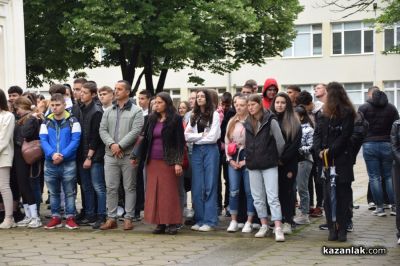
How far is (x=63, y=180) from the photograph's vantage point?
10.2 m

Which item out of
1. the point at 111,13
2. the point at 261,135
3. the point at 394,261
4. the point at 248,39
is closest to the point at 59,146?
the point at 261,135

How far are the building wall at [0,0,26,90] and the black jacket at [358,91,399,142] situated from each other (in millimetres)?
10367

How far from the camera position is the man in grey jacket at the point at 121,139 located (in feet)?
32.7

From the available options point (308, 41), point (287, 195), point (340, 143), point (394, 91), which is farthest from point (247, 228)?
point (308, 41)

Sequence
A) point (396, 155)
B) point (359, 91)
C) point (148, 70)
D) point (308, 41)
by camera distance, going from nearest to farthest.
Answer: point (396, 155) → point (148, 70) → point (359, 91) → point (308, 41)

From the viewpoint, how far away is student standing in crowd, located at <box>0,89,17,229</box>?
10.3 meters

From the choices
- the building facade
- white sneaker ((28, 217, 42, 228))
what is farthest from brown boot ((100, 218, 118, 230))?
the building facade

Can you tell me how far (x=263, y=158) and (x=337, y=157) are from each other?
96cm

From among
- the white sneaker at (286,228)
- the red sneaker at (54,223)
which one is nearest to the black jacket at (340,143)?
the white sneaker at (286,228)

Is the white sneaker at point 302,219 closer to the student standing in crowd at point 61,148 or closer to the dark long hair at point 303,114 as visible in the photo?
the dark long hair at point 303,114

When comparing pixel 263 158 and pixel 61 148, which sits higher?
pixel 61 148

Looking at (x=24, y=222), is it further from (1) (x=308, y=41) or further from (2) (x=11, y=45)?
Result: (1) (x=308, y=41)

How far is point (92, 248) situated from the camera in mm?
8641

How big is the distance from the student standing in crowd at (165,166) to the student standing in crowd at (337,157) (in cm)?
202
